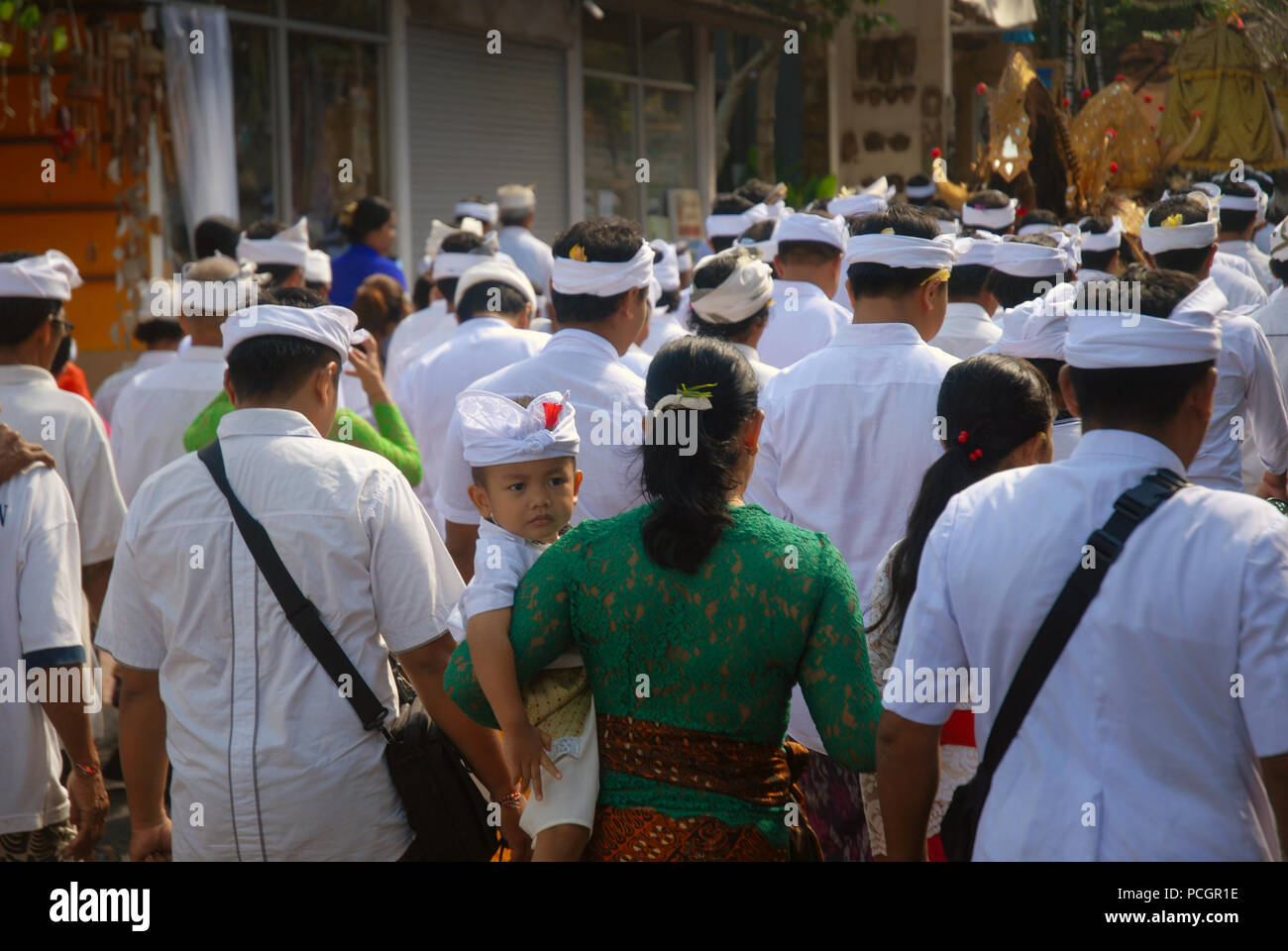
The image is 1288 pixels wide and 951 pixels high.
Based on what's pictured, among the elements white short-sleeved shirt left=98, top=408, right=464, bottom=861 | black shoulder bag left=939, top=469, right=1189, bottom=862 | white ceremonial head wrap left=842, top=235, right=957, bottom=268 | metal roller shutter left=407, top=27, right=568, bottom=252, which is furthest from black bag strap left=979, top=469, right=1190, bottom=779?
metal roller shutter left=407, top=27, right=568, bottom=252

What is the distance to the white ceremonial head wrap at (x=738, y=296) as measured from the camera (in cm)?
429

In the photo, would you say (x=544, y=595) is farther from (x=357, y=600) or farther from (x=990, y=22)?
(x=990, y=22)

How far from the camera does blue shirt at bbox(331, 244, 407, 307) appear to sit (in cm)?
894

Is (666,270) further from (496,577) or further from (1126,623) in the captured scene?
(1126,623)

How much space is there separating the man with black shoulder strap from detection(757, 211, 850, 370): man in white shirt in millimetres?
3354

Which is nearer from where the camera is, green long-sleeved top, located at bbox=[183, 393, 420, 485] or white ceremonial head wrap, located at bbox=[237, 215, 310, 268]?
green long-sleeved top, located at bbox=[183, 393, 420, 485]

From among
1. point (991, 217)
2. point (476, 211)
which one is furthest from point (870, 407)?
point (476, 211)

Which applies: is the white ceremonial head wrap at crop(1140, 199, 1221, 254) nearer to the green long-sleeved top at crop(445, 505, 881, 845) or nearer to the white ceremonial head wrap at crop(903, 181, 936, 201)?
the green long-sleeved top at crop(445, 505, 881, 845)

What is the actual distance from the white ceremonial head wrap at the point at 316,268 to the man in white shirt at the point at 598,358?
3210 mm

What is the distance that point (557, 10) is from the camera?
1455cm

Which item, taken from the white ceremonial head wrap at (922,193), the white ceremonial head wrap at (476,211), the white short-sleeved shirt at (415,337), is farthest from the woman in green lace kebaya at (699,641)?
the white ceremonial head wrap at (922,193)

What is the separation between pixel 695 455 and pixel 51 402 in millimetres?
2387

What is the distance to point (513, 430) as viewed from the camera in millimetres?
2941
